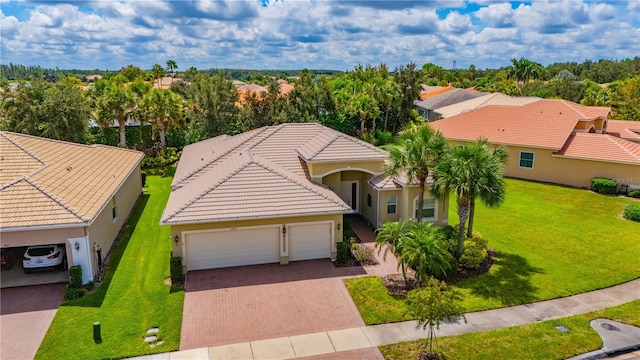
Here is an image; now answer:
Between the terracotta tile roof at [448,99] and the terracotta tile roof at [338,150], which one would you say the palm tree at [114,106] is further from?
the terracotta tile roof at [448,99]

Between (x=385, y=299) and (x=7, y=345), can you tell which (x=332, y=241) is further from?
(x=7, y=345)


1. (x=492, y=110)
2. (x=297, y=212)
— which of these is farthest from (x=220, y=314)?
(x=492, y=110)

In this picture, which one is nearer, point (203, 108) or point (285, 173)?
point (285, 173)

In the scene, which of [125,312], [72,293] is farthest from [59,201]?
[125,312]

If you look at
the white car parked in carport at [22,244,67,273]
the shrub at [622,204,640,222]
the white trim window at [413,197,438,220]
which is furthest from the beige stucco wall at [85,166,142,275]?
the shrub at [622,204,640,222]

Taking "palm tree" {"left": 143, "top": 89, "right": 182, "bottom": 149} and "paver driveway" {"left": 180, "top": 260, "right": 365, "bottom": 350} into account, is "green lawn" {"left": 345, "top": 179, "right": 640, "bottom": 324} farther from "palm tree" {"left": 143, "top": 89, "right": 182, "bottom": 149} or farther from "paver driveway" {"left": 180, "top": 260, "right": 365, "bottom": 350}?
"palm tree" {"left": 143, "top": 89, "right": 182, "bottom": 149}

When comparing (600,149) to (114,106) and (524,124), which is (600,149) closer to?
(524,124)
